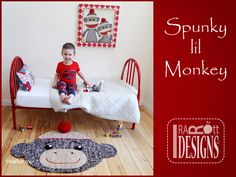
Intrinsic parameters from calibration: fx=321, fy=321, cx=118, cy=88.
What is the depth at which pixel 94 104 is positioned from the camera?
282 centimetres

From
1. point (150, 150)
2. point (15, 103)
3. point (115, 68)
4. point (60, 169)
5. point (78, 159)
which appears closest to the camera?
point (60, 169)

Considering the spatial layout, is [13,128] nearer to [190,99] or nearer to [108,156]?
[108,156]

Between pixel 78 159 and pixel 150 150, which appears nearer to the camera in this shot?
pixel 78 159

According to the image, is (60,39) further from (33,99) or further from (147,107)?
(147,107)

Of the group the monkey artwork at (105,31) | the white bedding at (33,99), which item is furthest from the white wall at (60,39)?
the white bedding at (33,99)

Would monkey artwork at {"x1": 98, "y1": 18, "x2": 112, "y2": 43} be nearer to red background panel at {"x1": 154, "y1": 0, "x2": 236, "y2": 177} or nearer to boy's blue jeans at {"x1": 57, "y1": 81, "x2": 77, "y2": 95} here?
boy's blue jeans at {"x1": 57, "y1": 81, "x2": 77, "y2": 95}

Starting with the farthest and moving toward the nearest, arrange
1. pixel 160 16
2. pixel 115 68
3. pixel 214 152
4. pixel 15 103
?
pixel 115 68, pixel 15 103, pixel 214 152, pixel 160 16

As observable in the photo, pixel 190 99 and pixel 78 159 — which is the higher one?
pixel 190 99

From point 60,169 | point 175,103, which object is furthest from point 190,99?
point 60,169

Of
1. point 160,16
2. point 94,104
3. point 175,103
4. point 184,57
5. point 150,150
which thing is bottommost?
point 150,150

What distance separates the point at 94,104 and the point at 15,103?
0.68m

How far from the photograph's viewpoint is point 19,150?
2414mm

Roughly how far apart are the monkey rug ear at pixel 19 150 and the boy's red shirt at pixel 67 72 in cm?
77

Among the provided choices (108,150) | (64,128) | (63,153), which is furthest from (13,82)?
(108,150)
